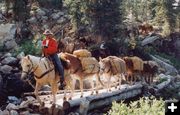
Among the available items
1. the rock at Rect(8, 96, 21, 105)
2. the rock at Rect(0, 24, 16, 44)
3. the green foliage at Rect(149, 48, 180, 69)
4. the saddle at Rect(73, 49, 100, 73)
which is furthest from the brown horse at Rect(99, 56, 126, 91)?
the green foliage at Rect(149, 48, 180, 69)

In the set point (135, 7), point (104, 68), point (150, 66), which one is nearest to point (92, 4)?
point (150, 66)

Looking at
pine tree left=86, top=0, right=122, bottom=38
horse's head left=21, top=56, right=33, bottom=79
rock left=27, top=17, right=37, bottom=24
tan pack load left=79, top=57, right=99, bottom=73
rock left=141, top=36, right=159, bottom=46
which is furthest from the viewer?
rock left=141, top=36, right=159, bottom=46

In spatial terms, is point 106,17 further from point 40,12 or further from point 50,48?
point 50,48

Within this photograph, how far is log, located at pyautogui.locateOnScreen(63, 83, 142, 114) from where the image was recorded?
549 inches

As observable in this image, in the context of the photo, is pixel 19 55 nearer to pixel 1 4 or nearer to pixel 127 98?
pixel 127 98

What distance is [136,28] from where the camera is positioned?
38.9m

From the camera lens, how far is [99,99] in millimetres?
15680

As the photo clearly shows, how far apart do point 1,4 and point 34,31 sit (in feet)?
20.2

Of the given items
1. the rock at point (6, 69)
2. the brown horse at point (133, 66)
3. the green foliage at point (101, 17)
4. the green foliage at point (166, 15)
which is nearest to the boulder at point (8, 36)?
the green foliage at point (101, 17)

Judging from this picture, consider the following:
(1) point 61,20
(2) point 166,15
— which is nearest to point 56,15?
(1) point 61,20

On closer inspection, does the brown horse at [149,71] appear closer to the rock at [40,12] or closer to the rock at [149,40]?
the rock at [149,40]

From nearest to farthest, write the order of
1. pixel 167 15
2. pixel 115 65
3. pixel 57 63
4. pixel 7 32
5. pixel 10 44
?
pixel 57 63 < pixel 115 65 < pixel 10 44 < pixel 7 32 < pixel 167 15

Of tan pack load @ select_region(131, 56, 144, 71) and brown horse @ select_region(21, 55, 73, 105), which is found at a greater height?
brown horse @ select_region(21, 55, 73, 105)

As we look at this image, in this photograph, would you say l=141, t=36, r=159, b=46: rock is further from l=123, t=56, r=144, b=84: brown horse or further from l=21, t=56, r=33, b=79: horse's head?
l=21, t=56, r=33, b=79: horse's head
